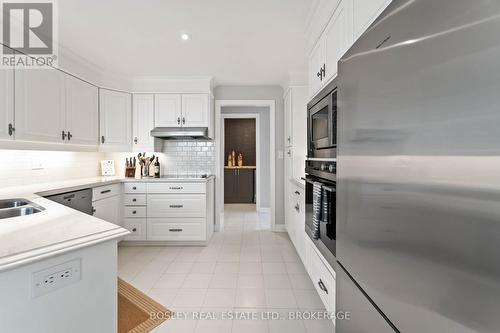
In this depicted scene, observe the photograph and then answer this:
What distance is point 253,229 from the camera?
4047 millimetres

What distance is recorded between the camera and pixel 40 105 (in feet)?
7.66

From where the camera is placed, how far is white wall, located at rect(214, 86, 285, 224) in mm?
3939

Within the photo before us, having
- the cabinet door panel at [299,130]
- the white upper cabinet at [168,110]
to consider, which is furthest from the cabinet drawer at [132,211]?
the cabinet door panel at [299,130]

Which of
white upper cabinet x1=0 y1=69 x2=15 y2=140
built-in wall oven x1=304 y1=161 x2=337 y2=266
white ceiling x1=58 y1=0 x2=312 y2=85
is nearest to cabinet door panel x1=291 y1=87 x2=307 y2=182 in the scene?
white ceiling x1=58 y1=0 x2=312 y2=85

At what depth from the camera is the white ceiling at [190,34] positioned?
192 cm

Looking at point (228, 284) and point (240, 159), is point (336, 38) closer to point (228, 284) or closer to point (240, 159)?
point (228, 284)

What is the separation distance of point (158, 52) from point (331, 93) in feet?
7.30

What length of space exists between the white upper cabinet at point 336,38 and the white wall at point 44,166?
2.92 m

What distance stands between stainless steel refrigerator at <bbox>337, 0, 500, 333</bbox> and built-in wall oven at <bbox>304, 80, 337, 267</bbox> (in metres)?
0.44

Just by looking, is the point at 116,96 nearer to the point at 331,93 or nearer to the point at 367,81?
the point at 331,93

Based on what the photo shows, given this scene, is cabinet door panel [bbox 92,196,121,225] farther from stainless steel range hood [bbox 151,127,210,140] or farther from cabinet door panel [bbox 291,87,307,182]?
cabinet door panel [bbox 291,87,307,182]

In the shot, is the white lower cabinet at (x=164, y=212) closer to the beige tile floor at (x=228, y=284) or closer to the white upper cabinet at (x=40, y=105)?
the beige tile floor at (x=228, y=284)

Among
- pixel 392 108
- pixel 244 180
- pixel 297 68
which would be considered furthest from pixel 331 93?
pixel 244 180

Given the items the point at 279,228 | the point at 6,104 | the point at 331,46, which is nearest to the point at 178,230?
the point at 279,228
